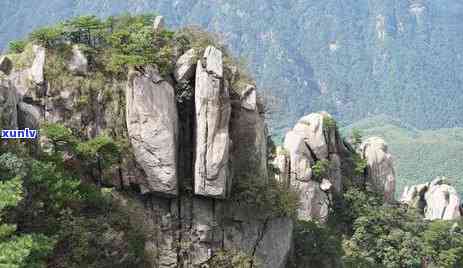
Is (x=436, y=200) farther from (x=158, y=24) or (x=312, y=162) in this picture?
(x=158, y=24)

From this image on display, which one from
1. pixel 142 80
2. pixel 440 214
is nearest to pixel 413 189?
pixel 440 214

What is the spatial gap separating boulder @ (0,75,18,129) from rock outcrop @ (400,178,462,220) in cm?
4366

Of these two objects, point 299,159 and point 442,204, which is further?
point 442,204

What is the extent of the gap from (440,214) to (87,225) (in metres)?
46.5

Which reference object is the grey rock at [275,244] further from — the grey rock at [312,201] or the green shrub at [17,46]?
the grey rock at [312,201]

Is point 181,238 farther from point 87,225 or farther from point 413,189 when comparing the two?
point 413,189

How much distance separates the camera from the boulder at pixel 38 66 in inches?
989

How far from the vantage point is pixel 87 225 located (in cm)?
2038

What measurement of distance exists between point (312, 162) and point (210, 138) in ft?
66.3

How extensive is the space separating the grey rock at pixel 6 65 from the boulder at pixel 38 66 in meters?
0.92

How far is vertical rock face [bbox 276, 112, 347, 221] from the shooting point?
142 feet

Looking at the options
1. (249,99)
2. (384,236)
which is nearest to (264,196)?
(249,99)

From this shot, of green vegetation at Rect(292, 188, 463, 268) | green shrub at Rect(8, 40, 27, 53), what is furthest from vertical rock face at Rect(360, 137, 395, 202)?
green shrub at Rect(8, 40, 27, 53)

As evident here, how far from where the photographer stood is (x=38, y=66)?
2528 cm
